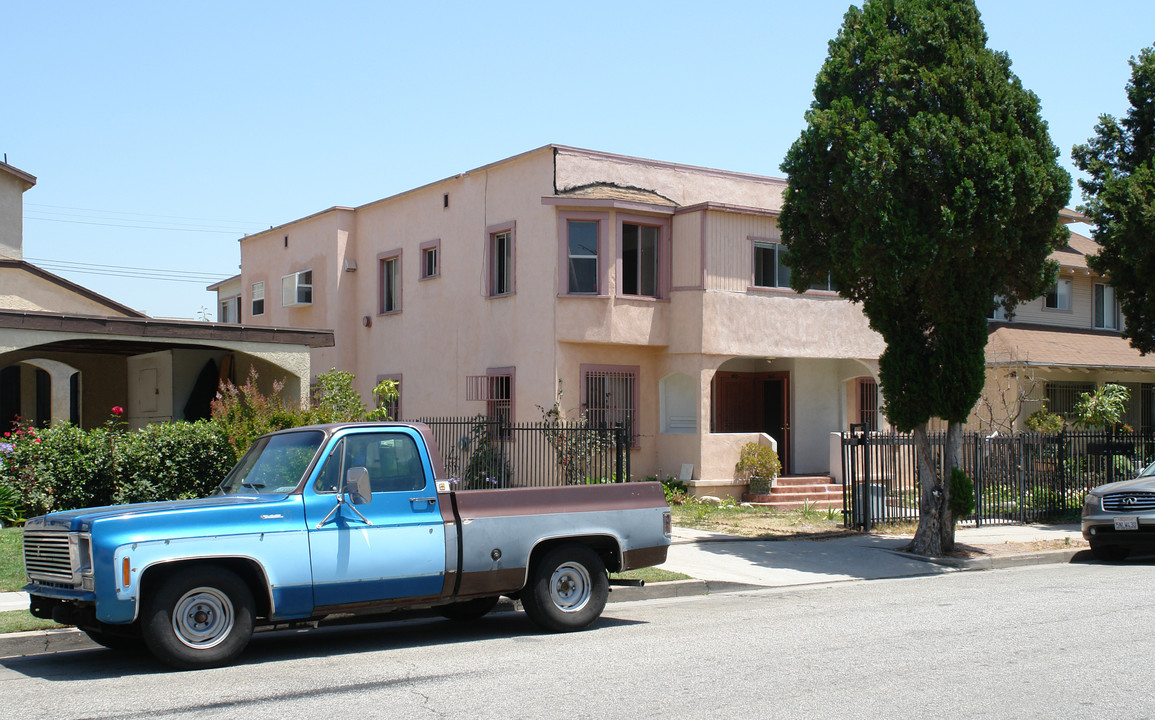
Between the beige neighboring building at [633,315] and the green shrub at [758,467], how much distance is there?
0.77ft

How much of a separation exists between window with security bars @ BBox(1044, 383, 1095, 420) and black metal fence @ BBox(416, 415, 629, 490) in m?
14.4

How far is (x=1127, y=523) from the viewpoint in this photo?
50.2 feet

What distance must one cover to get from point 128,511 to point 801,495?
16965 mm

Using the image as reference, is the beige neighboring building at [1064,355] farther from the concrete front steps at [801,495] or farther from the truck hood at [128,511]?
the truck hood at [128,511]

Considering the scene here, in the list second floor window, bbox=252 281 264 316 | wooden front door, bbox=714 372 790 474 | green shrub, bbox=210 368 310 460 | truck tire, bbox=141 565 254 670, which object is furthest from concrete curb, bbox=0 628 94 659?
second floor window, bbox=252 281 264 316

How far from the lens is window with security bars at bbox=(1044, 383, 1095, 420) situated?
29250 mm

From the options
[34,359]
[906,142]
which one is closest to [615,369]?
[906,142]

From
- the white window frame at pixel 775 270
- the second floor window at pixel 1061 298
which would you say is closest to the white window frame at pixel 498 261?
the white window frame at pixel 775 270

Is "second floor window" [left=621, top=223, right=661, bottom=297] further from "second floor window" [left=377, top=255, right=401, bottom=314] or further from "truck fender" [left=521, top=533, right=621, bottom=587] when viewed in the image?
"truck fender" [left=521, top=533, right=621, bottom=587]

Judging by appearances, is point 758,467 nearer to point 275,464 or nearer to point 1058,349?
point 1058,349

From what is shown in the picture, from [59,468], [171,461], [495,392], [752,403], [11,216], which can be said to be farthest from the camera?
[11,216]

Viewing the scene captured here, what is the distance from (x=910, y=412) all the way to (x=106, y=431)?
11683mm

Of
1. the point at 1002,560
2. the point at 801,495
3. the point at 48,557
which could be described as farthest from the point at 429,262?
the point at 48,557

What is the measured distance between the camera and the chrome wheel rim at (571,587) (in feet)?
31.5
